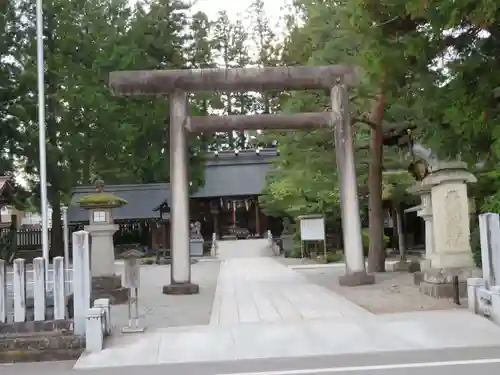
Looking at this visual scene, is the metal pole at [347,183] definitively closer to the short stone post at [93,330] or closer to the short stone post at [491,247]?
the short stone post at [491,247]

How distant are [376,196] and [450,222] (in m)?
6.07

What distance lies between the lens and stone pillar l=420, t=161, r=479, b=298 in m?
12.1

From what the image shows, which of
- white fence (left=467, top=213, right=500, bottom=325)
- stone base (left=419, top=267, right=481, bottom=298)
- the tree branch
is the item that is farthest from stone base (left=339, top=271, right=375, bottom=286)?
white fence (left=467, top=213, right=500, bottom=325)

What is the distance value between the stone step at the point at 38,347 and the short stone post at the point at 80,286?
0.23 m

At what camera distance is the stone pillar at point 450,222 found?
12078mm

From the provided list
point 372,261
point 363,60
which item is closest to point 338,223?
point 372,261

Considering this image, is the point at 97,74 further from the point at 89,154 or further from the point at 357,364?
the point at 357,364

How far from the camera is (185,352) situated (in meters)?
7.83

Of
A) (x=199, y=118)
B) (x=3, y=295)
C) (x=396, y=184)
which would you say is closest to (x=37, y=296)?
(x=3, y=295)

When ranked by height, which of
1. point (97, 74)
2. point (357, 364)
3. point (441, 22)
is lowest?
point (357, 364)

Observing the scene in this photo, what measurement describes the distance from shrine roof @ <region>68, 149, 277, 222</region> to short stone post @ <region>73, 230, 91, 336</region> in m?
27.8

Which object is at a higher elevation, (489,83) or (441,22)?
(441,22)

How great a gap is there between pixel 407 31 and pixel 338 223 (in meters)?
21.3

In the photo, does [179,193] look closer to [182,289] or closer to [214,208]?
[182,289]
